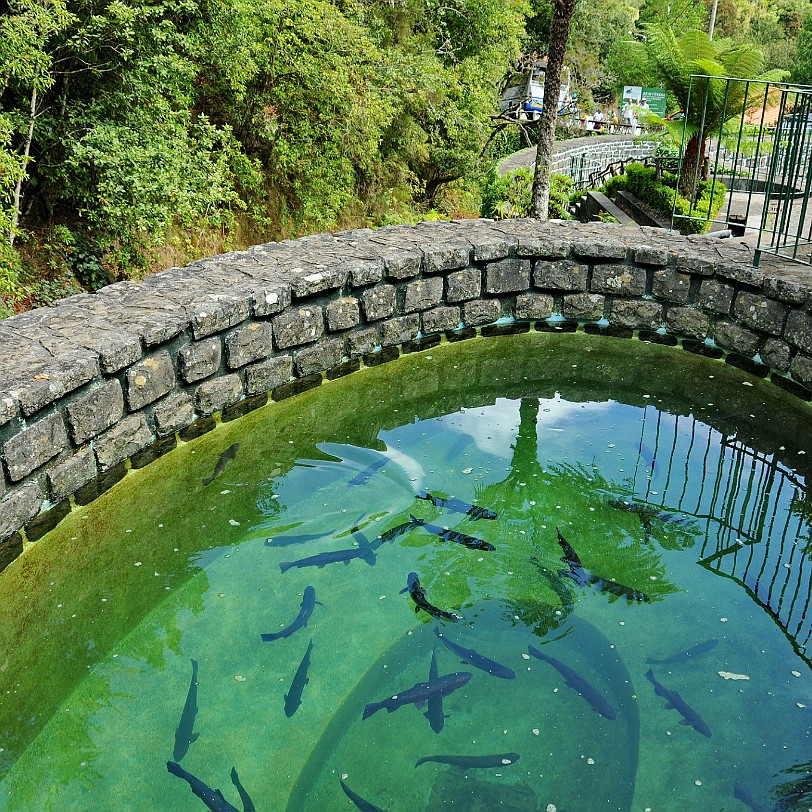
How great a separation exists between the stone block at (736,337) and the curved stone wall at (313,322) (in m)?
0.01

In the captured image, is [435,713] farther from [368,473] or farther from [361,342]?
[361,342]

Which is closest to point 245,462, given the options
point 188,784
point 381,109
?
point 188,784

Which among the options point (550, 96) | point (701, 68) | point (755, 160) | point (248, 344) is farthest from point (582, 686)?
point (701, 68)

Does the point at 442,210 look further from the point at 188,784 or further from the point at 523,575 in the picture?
the point at 188,784

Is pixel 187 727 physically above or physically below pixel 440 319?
below

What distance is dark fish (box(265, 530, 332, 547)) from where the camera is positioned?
13.3 feet

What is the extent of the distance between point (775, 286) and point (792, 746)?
150 inches

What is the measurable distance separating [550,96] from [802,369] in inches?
→ 301

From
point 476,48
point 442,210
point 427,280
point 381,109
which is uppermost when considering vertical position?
point 476,48

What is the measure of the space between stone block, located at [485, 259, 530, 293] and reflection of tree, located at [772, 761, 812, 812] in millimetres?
4465

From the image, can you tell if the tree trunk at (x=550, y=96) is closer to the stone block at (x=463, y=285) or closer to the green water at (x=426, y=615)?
the stone block at (x=463, y=285)

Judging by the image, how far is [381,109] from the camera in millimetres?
12625

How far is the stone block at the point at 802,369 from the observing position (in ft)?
18.3

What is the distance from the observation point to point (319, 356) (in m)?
5.75
